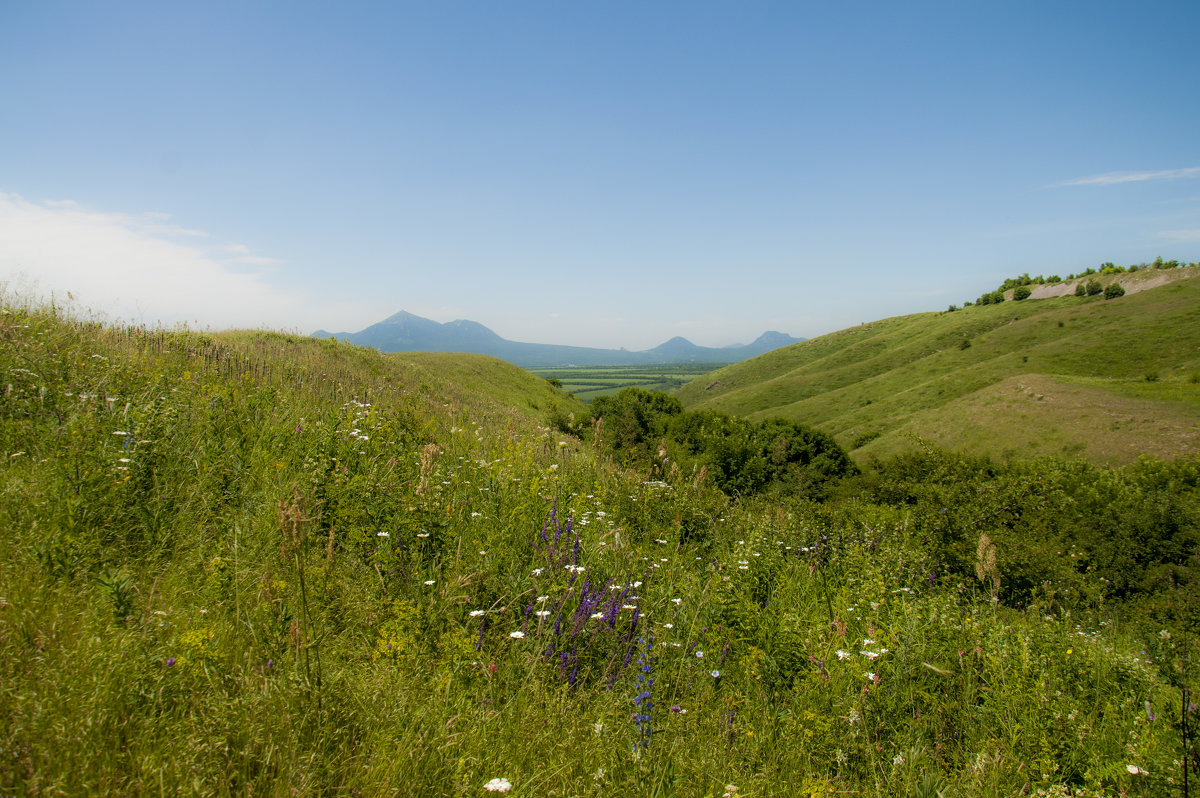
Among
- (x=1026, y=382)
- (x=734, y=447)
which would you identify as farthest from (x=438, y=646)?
(x=1026, y=382)

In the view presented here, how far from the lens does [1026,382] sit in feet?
170

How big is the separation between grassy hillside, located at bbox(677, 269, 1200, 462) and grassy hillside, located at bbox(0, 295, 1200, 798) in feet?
141

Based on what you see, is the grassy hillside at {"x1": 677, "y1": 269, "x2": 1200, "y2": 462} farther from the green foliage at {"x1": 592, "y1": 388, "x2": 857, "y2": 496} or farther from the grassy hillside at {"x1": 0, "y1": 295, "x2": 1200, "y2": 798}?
the grassy hillside at {"x1": 0, "y1": 295, "x2": 1200, "y2": 798}

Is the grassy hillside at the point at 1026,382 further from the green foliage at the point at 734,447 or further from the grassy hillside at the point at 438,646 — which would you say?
the grassy hillside at the point at 438,646

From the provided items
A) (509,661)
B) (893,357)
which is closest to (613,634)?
(509,661)

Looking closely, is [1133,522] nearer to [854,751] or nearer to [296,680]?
[854,751]

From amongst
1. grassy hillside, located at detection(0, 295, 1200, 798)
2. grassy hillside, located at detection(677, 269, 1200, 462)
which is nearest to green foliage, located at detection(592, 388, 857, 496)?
grassy hillside, located at detection(0, 295, 1200, 798)

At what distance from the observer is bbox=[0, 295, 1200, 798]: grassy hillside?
186 cm

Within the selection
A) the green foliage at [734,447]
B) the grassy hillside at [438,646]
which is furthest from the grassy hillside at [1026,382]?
the grassy hillside at [438,646]

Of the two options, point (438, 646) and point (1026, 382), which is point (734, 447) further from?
point (1026, 382)

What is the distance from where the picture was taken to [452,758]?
1969 mm

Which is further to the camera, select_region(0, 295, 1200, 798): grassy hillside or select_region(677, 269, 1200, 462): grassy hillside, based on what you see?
select_region(677, 269, 1200, 462): grassy hillside

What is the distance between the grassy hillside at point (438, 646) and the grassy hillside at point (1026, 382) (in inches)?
1692

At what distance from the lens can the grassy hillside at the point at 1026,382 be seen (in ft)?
128
